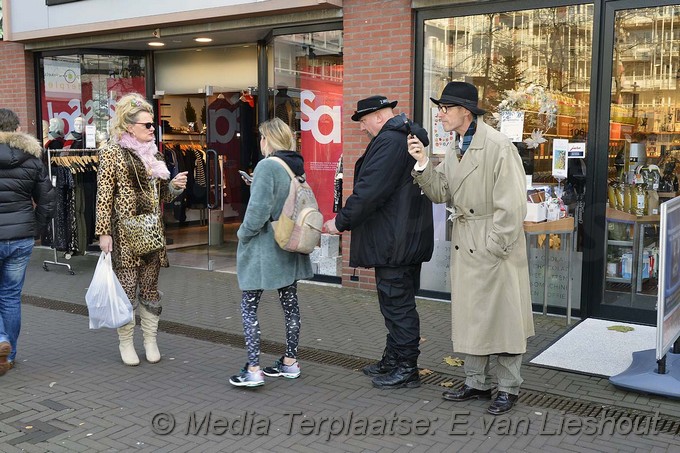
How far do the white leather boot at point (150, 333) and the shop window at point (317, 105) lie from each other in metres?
3.33

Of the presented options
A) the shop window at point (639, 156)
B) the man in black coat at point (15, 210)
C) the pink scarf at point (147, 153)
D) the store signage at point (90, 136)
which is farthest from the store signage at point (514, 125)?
the store signage at point (90, 136)

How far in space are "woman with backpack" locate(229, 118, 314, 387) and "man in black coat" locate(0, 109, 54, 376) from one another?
1.83 metres

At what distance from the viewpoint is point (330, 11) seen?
8.30 meters

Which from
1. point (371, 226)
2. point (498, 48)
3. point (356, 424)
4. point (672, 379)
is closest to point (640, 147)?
point (498, 48)

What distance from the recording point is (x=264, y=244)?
16.3 ft

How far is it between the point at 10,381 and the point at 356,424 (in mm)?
2742

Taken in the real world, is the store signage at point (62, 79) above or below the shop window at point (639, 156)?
above

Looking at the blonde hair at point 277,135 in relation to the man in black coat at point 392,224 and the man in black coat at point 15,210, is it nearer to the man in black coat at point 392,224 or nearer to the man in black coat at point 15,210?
the man in black coat at point 392,224

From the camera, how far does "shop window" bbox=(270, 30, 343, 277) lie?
8.72 metres

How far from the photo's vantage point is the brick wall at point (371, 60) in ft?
25.6

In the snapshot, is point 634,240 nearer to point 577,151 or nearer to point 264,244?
point 577,151

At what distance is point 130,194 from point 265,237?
1.22 meters

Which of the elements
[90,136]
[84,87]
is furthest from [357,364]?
[84,87]

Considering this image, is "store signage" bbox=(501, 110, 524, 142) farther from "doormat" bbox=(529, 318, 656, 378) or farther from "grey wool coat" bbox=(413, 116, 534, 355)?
"grey wool coat" bbox=(413, 116, 534, 355)
